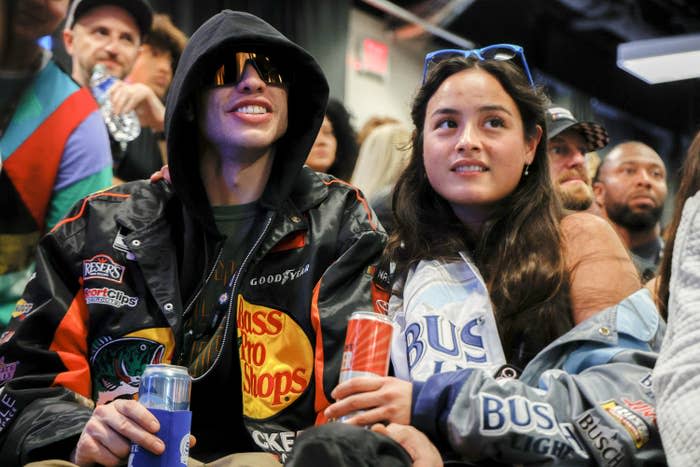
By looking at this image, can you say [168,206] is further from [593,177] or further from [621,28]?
[621,28]

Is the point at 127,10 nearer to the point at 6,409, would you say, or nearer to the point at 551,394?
the point at 6,409

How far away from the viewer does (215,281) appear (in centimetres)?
193

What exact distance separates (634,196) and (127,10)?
2.33 metres

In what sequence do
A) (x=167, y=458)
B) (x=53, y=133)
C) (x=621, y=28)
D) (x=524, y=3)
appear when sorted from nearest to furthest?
1. (x=167, y=458)
2. (x=53, y=133)
3. (x=524, y=3)
4. (x=621, y=28)

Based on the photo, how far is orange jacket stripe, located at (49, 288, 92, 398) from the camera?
5.92ft

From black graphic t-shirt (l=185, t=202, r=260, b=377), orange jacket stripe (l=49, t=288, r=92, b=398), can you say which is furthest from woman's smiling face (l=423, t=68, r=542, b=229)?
orange jacket stripe (l=49, t=288, r=92, b=398)

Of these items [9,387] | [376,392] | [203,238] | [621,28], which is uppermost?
[621,28]

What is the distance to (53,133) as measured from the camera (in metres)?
3.07

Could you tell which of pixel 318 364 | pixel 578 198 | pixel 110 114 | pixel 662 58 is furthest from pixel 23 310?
pixel 662 58

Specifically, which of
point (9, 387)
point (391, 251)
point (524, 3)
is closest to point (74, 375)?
point (9, 387)

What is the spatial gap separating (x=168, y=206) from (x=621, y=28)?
5369 mm

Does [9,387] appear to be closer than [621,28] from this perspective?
Yes

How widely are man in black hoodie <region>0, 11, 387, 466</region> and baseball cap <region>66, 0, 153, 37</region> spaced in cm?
144

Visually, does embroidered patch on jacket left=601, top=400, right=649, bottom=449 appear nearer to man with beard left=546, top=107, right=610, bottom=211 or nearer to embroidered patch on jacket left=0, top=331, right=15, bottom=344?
embroidered patch on jacket left=0, top=331, right=15, bottom=344
